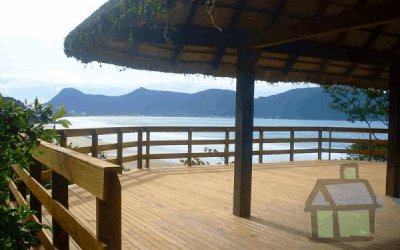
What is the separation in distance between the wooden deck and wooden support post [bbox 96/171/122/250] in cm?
54

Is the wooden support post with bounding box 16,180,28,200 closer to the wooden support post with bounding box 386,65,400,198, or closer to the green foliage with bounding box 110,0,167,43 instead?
the green foliage with bounding box 110,0,167,43

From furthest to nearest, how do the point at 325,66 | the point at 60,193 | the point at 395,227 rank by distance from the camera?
the point at 325,66 < the point at 395,227 < the point at 60,193

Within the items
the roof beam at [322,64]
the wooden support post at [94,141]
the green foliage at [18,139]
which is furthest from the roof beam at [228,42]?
the wooden support post at [94,141]

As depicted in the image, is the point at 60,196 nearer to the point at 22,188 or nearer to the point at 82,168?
the point at 82,168

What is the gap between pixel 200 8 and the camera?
4125 mm

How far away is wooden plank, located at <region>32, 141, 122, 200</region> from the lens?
1358mm

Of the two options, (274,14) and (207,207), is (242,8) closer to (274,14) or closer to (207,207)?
(274,14)

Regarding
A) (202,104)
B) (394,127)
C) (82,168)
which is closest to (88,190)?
(82,168)

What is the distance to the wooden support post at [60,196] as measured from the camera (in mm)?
2088

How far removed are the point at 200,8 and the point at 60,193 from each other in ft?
9.26

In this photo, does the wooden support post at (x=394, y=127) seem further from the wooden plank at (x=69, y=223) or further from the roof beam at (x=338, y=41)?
the wooden plank at (x=69, y=223)

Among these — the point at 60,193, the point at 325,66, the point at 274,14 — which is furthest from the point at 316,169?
the point at 60,193

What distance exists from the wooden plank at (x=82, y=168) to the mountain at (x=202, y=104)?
240 feet

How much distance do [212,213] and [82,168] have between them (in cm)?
305
